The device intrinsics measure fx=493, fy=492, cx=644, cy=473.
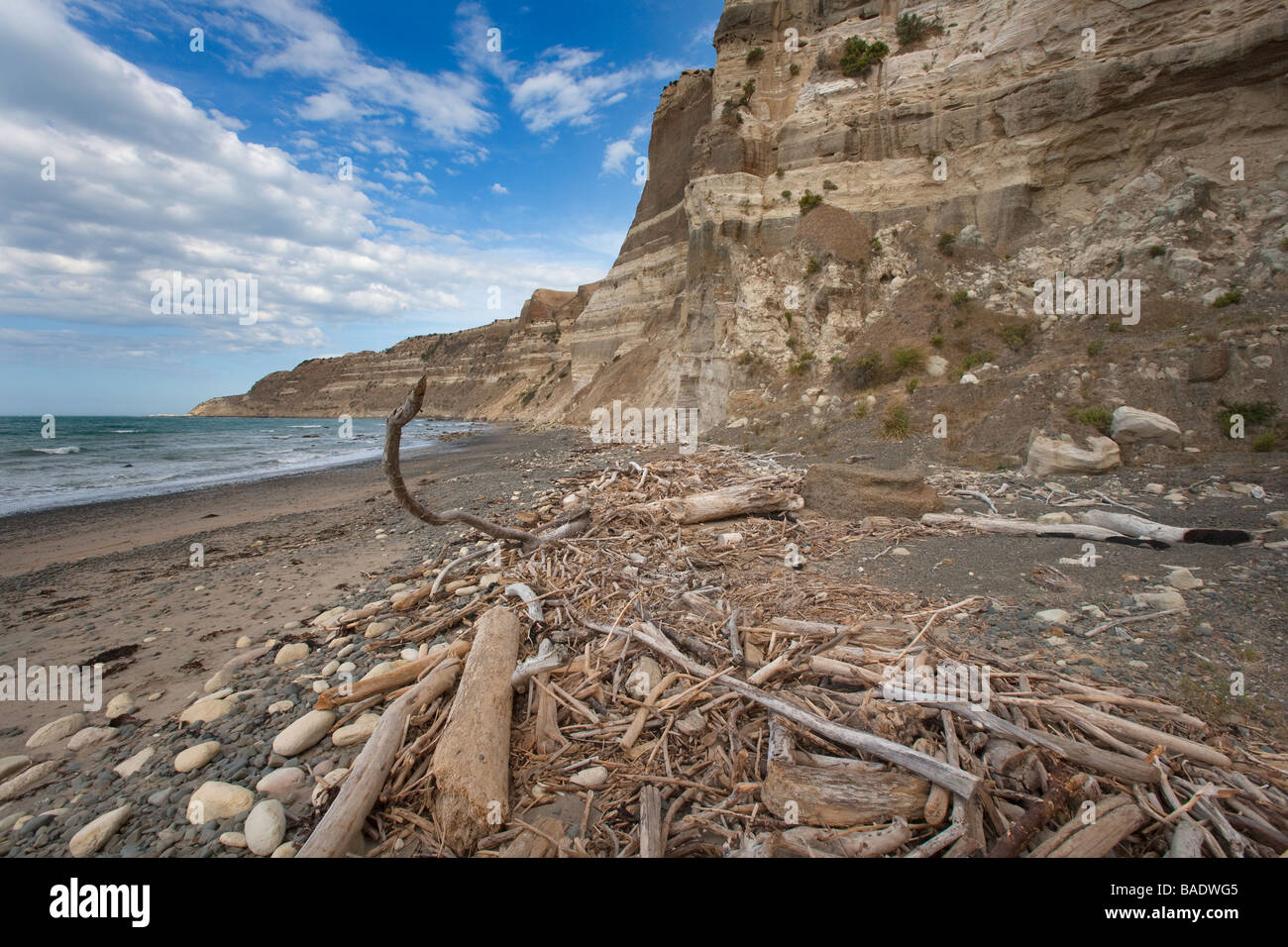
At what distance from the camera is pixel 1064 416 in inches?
376

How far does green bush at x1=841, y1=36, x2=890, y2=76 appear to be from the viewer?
17.9 meters

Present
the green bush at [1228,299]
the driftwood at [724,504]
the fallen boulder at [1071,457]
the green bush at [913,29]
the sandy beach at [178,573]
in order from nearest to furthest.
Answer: the sandy beach at [178,573] → the driftwood at [724,504] → the fallen boulder at [1071,457] → the green bush at [1228,299] → the green bush at [913,29]

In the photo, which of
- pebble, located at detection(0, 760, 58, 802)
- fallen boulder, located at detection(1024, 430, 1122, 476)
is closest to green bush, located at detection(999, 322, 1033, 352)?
fallen boulder, located at detection(1024, 430, 1122, 476)

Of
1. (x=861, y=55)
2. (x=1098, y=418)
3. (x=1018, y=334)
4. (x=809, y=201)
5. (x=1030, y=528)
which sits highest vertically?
(x=861, y=55)

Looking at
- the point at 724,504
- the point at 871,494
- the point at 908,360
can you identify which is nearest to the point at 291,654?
the point at 724,504

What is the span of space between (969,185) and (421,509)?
19345mm

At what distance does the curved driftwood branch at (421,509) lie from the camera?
4238 mm

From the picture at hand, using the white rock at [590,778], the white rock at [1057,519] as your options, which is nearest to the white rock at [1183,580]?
the white rock at [1057,519]

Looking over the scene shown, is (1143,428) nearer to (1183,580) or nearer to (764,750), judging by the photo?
(1183,580)

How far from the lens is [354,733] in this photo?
2969mm

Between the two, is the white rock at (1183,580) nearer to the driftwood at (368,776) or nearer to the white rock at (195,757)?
the driftwood at (368,776)

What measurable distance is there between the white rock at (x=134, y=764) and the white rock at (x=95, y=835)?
18.4 inches
